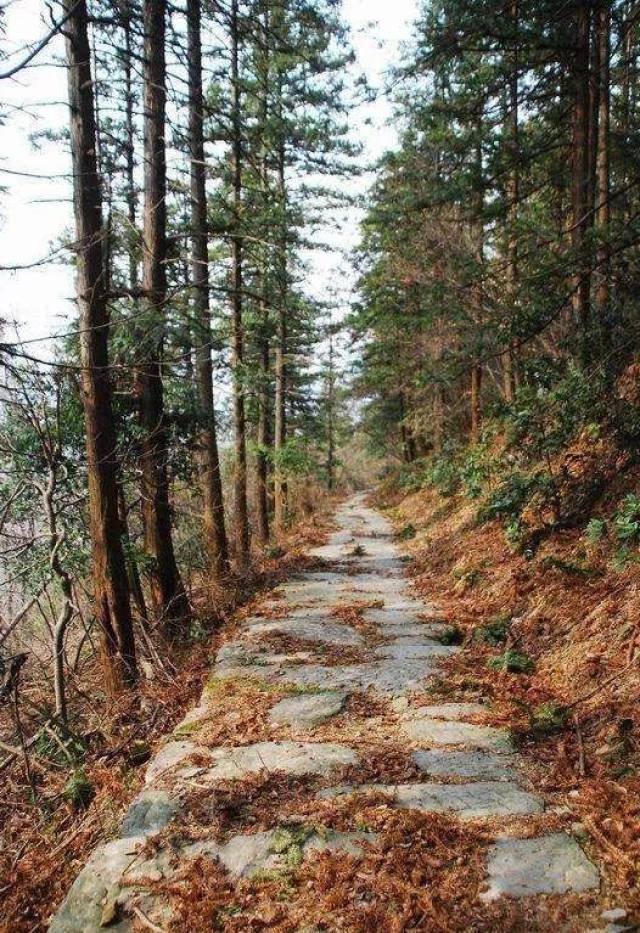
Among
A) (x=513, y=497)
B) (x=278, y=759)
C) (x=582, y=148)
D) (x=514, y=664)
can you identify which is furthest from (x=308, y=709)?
(x=582, y=148)

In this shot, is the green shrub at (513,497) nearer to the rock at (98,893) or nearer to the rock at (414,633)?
the rock at (414,633)

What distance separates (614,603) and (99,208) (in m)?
5.46

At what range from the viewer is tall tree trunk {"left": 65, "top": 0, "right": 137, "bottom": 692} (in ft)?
16.2

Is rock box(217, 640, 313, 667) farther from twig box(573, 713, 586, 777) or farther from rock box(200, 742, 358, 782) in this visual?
twig box(573, 713, 586, 777)

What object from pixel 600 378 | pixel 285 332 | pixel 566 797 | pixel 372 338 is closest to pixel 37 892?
pixel 566 797

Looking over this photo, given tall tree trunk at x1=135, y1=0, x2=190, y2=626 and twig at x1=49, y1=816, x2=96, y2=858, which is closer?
twig at x1=49, y1=816, x2=96, y2=858

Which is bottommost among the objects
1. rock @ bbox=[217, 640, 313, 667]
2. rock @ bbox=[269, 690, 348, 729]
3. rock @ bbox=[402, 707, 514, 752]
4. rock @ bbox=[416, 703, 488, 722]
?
rock @ bbox=[217, 640, 313, 667]

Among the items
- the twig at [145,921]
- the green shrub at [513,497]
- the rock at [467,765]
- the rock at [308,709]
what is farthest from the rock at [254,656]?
the green shrub at [513,497]

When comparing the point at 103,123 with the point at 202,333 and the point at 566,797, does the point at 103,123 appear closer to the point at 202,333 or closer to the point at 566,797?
the point at 202,333

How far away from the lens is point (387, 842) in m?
2.27

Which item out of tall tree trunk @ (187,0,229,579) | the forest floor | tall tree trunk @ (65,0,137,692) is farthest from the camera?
tall tree trunk @ (187,0,229,579)

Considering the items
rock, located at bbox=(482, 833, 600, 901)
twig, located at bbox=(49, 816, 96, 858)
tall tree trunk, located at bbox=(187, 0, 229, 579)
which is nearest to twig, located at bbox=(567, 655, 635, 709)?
rock, located at bbox=(482, 833, 600, 901)

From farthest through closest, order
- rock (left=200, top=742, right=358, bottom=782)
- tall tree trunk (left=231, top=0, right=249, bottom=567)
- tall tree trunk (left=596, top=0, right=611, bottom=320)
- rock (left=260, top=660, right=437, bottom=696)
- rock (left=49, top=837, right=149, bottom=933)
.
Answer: tall tree trunk (left=231, top=0, right=249, bottom=567), tall tree trunk (left=596, top=0, right=611, bottom=320), rock (left=260, top=660, right=437, bottom=696), rock (left=200, top=742, right=358, bottom=782), rock (left=49, top=837, right=149, bottom=933)

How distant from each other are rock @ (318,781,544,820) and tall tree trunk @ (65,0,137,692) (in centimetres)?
312
